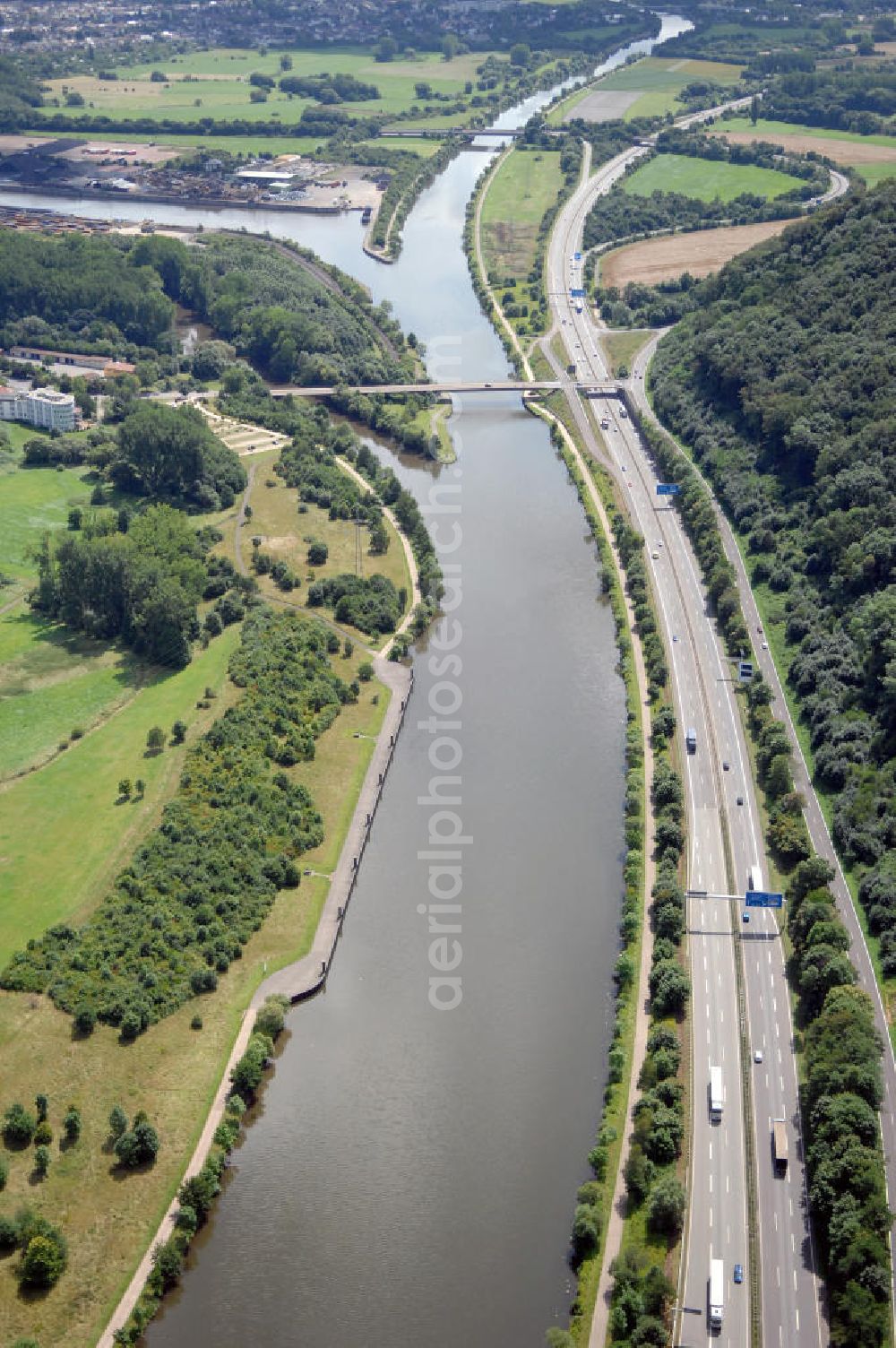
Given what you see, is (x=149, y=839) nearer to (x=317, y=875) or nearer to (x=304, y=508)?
(x=317, y=875)

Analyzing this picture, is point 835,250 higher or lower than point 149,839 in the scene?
higher

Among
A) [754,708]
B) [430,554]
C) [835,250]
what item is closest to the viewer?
[754,708]

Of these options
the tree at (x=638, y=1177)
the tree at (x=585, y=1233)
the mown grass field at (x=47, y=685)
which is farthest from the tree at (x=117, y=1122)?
the mown grass field at (x=47, y=685)

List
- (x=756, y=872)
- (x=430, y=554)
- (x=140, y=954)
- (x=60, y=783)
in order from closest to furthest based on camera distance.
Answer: (x=140, y=954)
(x=756, y=872)
(x=60, y=783)
(x=430, y=554)

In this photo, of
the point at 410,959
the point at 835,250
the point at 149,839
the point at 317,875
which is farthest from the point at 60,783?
the point at 835,250

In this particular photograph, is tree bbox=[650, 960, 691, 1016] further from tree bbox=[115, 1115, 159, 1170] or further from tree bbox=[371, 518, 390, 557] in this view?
tree bbox=[371, 518, 390, 557]

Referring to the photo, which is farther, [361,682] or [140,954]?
Result: [361,682]

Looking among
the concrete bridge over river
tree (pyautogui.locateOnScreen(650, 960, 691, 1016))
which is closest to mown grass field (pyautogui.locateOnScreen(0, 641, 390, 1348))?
tree (pyautogui.locateOnScreen(650, 960, 691, 1016))
